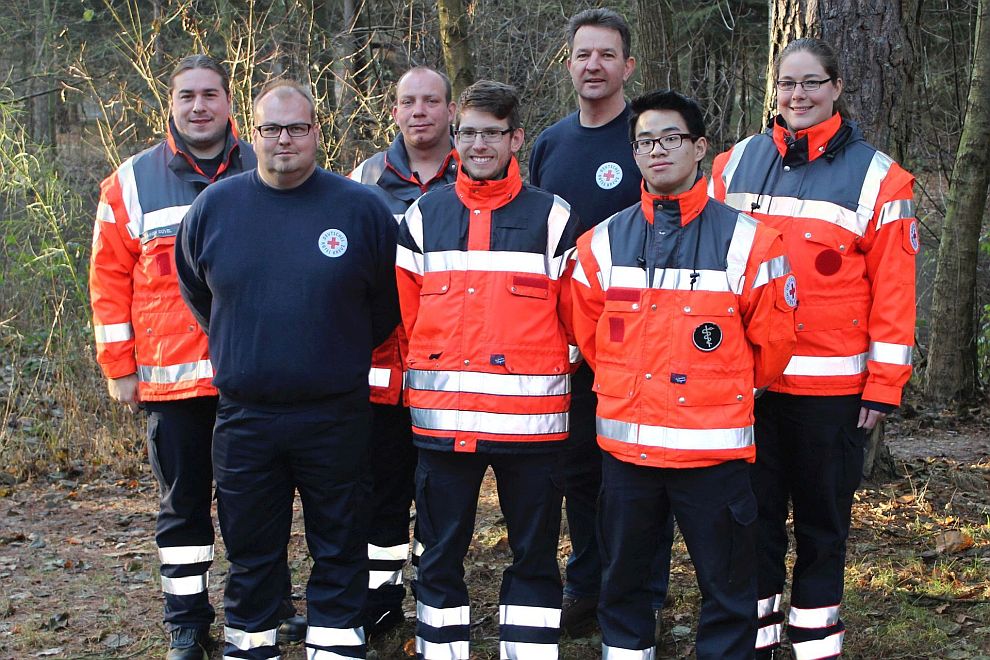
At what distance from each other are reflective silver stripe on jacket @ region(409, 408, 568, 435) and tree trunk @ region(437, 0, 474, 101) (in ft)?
16.7

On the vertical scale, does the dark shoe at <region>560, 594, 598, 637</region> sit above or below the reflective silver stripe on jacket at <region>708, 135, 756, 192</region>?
below

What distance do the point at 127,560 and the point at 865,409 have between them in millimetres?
4458

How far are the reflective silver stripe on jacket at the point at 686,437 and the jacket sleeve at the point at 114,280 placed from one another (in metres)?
2.35

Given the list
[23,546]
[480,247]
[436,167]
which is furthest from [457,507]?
[23,546]

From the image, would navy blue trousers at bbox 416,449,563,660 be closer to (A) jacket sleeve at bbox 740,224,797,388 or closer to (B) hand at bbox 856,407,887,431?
(A) jacket sleeve at bbox 740,224,797,388

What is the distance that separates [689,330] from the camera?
3609 millimetres

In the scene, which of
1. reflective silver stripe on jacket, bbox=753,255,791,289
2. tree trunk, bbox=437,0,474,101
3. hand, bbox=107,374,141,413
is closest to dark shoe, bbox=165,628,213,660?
hand, bbox=107,374,141,413

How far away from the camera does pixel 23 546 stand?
6.45 m

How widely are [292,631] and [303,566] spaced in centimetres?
106

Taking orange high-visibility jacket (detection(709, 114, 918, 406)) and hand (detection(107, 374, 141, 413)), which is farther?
hand (detection(107, 374, 141, 413))

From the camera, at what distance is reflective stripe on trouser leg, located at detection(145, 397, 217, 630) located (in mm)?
4492

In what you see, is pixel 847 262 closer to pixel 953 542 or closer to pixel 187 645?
pixel 953 542

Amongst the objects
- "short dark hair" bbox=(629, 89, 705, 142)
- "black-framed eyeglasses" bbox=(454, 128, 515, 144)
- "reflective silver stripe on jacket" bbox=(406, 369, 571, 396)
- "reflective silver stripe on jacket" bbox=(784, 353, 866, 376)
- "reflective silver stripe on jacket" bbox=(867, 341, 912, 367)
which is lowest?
"reflective silver stripe on jacket" bbox=(406, 369, 571, 396)

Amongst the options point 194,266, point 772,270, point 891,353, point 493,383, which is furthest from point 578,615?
point 194,266
